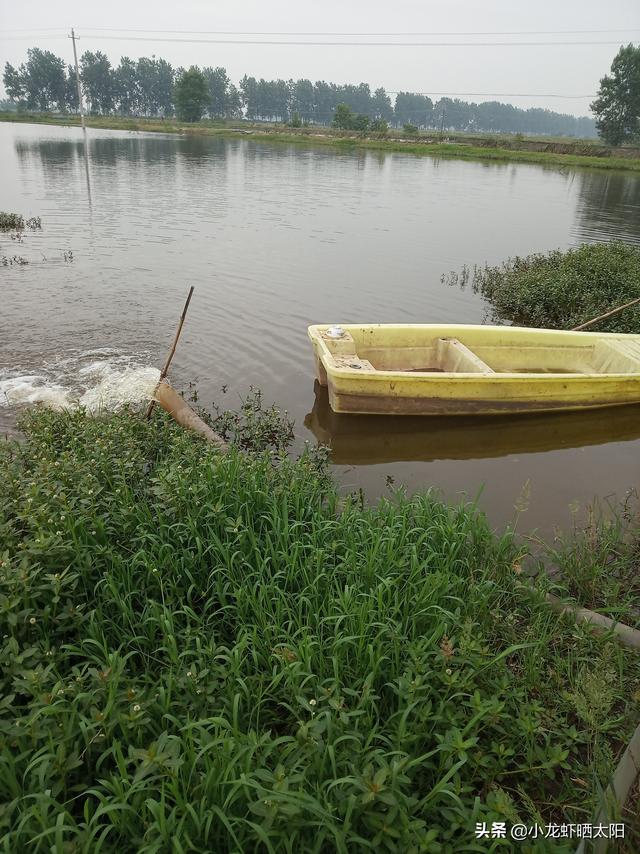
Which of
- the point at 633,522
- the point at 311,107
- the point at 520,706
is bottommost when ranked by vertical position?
the point at 633,522

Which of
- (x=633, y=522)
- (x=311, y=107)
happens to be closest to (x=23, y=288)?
(x=633, y=522)

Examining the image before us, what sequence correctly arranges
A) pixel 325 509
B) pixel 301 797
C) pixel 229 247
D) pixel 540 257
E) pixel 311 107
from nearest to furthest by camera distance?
pixel 301 797, pixel 325 509, pixel 540 257, pixel 229 247, pixel 311 107

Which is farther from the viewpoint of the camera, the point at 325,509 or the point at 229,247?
the point at 229,247

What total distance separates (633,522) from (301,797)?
4.17m

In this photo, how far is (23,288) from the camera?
10.8 m

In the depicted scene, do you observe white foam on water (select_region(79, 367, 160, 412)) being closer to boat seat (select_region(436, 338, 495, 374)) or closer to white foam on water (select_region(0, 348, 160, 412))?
white foam on water (select_region(0, 348, 160, 412))

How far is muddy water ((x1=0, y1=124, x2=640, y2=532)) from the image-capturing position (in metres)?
6.68

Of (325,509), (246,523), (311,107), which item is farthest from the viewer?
(311,107)

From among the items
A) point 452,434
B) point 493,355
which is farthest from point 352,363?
point 493,355

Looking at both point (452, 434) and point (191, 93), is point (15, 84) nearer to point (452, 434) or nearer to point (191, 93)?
point (191, 93)

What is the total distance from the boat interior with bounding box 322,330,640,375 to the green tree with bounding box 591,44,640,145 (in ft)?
234

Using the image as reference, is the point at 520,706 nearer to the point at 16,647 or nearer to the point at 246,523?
the point at 246,523

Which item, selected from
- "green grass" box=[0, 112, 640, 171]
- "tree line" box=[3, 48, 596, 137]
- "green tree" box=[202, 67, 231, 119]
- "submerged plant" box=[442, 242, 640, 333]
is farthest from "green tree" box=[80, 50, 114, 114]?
"submerged plant" box=[442, 242, 640, 333]

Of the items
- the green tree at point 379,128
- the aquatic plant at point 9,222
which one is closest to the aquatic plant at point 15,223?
the aquatic plant at point 9,222
